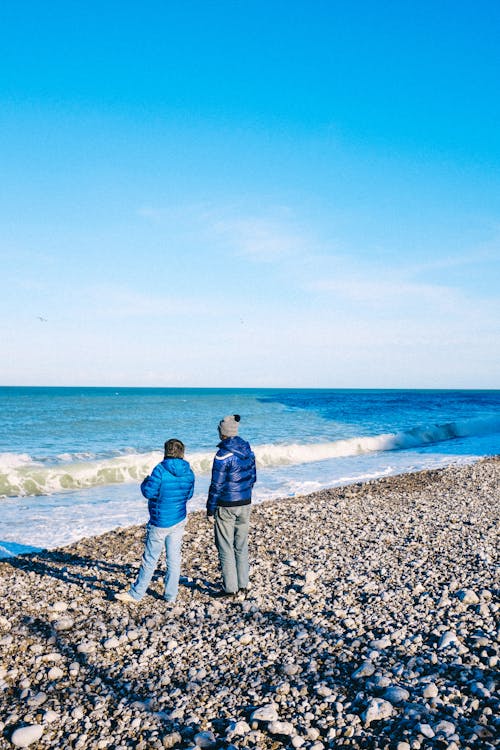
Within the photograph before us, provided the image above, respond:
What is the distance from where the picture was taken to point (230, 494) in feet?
24.0

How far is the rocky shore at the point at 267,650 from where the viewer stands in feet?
14.8

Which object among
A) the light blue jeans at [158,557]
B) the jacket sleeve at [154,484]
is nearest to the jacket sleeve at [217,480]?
the light blue jeans at [158,557]

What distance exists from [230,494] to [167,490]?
89 centimetres

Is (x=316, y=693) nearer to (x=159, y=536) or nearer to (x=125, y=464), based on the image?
(x=159, y=536)

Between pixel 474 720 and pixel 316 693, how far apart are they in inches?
52.7

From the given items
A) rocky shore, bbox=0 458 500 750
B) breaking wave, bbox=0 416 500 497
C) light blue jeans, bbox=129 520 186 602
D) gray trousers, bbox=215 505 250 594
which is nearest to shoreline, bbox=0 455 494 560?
breaking wave, bbox=0 416 500 497

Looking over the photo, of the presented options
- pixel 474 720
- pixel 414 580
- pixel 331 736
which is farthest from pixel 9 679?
pixel 414 580

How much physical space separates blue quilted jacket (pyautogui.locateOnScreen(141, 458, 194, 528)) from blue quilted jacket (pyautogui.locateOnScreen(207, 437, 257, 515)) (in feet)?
1.31

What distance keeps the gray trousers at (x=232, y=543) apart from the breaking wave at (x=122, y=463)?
13.1 metres

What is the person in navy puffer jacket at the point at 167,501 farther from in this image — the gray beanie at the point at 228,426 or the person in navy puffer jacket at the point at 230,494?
the gray beanie at the point at 228,426

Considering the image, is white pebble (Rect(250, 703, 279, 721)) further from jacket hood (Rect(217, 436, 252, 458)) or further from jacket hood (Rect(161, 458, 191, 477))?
jacket hood (Rect(217, 436, 252, 458))

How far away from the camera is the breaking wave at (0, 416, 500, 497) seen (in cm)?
2005

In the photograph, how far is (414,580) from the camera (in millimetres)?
8117

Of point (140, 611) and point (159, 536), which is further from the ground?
point (159, 536)
